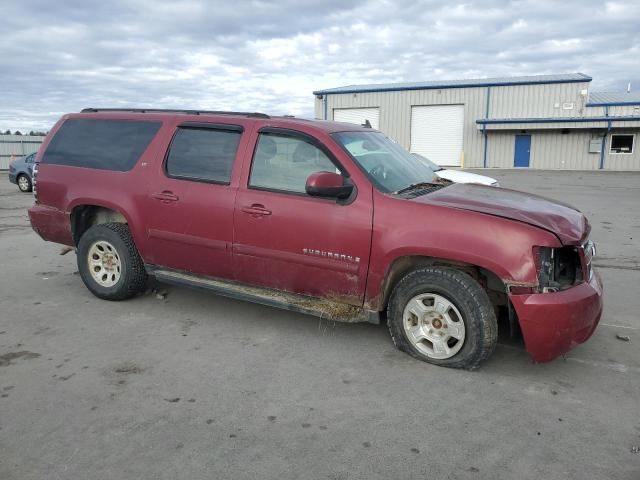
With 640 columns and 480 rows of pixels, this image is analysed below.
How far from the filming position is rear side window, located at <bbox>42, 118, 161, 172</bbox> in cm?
520

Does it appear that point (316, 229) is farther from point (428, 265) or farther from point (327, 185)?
point (428, 265)

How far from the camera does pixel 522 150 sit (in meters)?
35.1

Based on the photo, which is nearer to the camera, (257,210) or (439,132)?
(257,210)

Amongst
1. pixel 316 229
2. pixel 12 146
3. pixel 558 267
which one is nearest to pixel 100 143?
pixel 316 229

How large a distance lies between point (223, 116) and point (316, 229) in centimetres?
157

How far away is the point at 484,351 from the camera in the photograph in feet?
12.4

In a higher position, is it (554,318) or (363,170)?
(363,170)

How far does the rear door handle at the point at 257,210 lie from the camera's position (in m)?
4.39

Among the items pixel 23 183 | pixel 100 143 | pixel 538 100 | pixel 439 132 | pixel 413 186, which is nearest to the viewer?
pixel 413 186

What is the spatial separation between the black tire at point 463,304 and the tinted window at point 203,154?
1.83 meters

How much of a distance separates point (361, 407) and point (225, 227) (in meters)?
1.99

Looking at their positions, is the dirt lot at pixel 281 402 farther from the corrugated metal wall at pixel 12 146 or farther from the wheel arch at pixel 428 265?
the corrugated metal wall at pixel 12 146

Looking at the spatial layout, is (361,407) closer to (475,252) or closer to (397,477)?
(397,477)

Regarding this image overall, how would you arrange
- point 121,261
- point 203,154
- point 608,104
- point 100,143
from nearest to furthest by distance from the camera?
point 203,154 → point 121,261 → point 100,143 → point 608,104
